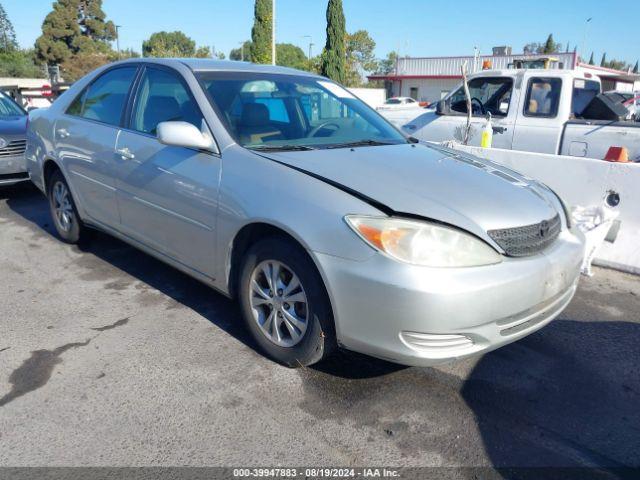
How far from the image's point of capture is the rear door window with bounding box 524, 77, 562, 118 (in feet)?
23.5

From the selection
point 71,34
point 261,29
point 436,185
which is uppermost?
point 71,34

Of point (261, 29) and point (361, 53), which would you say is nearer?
point (261, 29)

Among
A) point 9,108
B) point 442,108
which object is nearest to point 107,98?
point 9,108

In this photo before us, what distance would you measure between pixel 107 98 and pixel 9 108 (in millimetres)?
4682

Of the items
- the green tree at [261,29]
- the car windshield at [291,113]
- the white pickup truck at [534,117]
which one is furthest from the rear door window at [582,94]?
the green tree at [261,29]

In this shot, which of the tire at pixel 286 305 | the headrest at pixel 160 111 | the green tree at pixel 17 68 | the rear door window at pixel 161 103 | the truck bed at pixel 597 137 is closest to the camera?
the tire at pixel 286 305

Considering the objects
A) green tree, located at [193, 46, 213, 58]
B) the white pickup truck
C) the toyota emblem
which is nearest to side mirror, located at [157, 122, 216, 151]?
the toyota emblem

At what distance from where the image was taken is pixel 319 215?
2.71 meters

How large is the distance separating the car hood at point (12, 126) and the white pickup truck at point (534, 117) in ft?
17.9

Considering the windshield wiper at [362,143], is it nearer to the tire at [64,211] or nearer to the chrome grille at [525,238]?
the chrome grille at [525,238]

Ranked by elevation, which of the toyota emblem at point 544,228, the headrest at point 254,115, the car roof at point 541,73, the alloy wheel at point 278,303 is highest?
the car roof at point 541,73

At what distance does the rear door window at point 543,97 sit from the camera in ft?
23.5

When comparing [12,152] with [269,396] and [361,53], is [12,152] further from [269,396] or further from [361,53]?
[361,53]

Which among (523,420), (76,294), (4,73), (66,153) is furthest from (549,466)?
(4,73)
